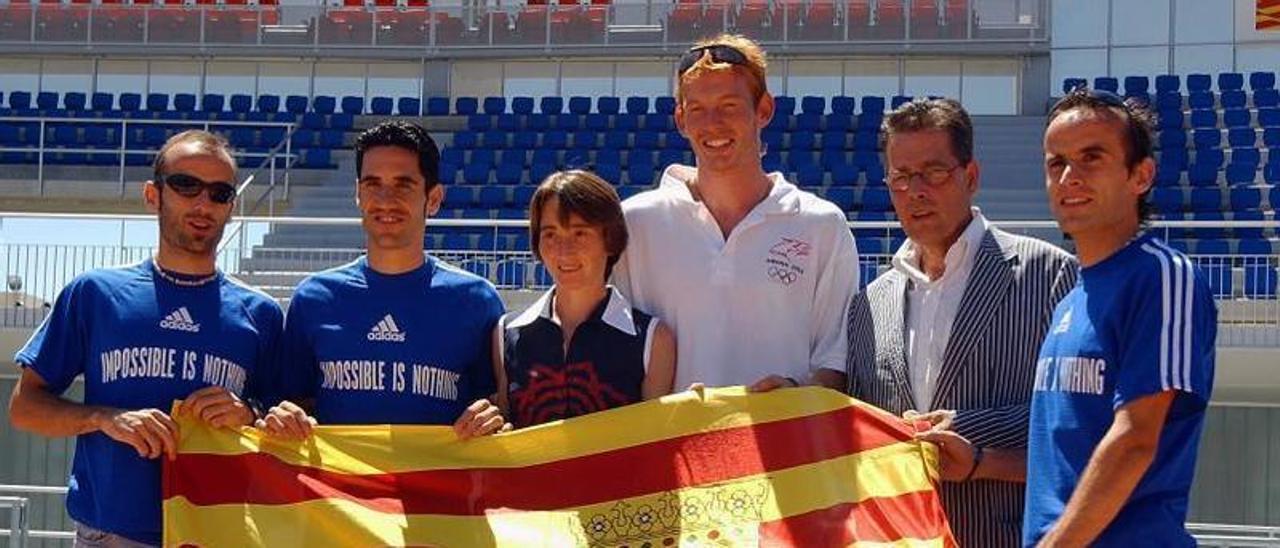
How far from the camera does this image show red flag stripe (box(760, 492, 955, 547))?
3.92 m

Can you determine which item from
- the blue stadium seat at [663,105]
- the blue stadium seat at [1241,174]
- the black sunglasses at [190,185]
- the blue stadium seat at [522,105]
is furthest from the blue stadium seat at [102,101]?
the black sunglasses at [190,185]

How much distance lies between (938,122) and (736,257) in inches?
24.5

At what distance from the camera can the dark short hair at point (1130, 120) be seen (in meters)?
3.43

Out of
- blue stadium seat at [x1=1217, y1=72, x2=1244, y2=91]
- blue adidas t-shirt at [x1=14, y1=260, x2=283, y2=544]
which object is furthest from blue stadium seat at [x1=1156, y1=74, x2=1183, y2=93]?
blue adidas t-shirt at [x1=14, y1=260, x2=283, y2=544]

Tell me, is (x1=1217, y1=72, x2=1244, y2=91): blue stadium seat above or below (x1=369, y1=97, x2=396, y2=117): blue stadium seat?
above

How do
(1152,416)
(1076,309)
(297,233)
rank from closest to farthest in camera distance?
(1152,416) → (1076,309) → (297,233)

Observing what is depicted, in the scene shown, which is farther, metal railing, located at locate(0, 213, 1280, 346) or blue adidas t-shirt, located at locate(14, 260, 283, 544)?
metal railing, located at locate(0, 213, 1280, 346)

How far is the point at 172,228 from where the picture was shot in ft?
13.5

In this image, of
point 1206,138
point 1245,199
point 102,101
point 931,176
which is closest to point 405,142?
point 931,176

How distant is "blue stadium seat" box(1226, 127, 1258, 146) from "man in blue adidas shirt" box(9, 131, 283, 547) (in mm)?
17290

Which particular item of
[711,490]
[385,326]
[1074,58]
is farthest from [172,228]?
[1074,58]

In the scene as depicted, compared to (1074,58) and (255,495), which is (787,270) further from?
(1074,58)

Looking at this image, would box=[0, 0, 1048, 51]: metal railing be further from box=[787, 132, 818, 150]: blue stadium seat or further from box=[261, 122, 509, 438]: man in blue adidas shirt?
box=[261, 122, 509, 438]: man in blue adidas shirt

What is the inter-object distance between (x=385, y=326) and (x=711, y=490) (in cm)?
91
